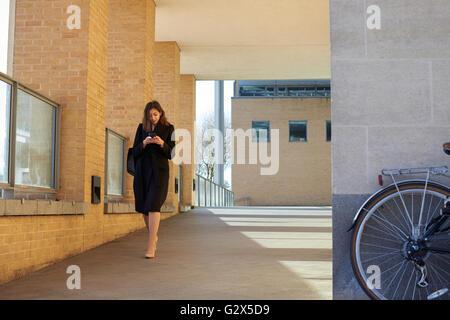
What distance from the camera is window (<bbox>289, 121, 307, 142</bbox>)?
1308 inches

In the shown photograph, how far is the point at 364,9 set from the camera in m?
3.77

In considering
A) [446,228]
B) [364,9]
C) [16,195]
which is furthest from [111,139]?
[446,228]

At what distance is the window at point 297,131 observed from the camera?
33219mm

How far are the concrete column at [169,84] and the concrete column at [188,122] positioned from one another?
2358 mm

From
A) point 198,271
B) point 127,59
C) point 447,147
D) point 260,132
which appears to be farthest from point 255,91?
point 447,147

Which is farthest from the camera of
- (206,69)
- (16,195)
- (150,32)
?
(206,69)

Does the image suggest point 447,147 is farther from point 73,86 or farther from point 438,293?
point 73,86

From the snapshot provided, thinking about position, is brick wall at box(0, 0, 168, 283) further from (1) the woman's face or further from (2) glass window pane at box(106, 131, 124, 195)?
(1) the woman's face

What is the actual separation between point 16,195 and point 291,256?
3125 millimetres

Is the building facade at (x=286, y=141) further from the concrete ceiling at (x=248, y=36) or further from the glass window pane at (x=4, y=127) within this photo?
the glass window pane at (x=4, y=127)

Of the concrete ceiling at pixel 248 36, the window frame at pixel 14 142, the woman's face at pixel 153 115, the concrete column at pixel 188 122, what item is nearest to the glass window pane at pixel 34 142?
the window frame at pixel 14 142

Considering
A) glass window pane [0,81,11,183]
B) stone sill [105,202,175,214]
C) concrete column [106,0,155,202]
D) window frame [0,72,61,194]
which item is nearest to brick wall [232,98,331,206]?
concrete column [106,0,155,202]

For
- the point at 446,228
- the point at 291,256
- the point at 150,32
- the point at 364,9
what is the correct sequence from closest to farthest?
the point at 446,228 → the point at 364,9 → the point at 291,256 → the point at 150,32

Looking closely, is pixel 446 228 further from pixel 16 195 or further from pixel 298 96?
pixel 298 96
